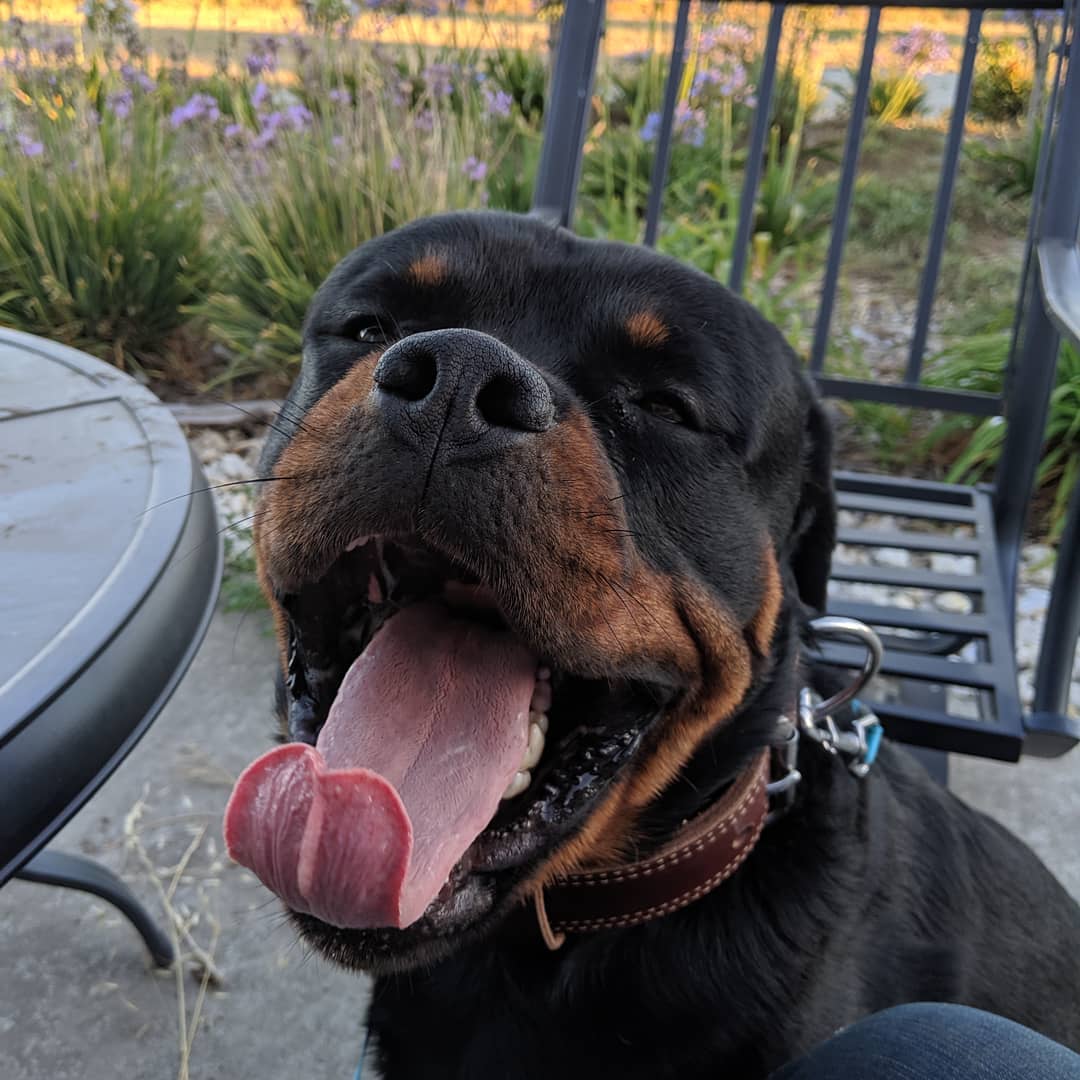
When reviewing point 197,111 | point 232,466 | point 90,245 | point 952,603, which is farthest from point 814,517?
point 197,111

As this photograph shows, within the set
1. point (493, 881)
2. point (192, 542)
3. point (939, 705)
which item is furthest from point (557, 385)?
point (939, 705)

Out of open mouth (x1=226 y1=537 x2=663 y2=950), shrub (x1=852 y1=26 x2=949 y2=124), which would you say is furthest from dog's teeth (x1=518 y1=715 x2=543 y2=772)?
shrub (x1=852 y1=26 x2=949 y2=124)

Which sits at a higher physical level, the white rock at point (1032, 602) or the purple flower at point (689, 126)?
the purple flower at point (689, 126)

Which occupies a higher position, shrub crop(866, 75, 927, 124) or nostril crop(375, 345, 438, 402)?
shrub crop(866, 75, 927, 124)

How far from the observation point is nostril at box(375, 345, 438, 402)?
1.11m

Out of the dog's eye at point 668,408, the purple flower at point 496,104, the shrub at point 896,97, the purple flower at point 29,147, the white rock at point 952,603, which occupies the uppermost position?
the shrub at point 896,97

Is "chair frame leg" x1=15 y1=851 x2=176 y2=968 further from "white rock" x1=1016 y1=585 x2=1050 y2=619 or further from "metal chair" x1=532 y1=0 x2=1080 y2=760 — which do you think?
"white rock" x1=1016 y1=585 x2=1050 y2=619

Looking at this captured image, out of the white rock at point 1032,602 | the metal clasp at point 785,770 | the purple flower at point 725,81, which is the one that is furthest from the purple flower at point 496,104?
the metal clasp at point 785,770

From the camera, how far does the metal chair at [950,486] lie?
226 cm

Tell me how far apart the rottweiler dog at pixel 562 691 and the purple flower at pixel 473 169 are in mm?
3005

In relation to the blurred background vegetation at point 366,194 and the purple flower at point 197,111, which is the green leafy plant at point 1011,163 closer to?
the blurred background vegetation at point 366,194

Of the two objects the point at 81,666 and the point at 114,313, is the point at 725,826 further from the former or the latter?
the point at 114,313

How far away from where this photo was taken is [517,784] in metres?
1.34

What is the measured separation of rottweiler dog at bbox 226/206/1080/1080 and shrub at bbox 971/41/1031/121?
651 cm
